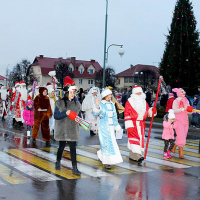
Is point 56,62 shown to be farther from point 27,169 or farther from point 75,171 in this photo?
point 75,171

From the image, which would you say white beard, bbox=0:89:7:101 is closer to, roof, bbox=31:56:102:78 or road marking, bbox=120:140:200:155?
road marking, bbox=120:140:200:155

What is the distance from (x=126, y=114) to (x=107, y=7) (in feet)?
56.5

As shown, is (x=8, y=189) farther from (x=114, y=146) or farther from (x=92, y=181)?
(x=114, y=146)

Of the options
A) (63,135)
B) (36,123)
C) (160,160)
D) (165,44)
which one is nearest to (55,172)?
(63,135)

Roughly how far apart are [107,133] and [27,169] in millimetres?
1895

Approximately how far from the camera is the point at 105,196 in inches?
222

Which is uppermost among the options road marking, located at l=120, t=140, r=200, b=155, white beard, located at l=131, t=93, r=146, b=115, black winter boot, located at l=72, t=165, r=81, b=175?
white beard, located at l=131, t=93, r=146, b=115

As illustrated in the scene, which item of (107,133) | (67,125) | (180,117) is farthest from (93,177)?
(180,117)

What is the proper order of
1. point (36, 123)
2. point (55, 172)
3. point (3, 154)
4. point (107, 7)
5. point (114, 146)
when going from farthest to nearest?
point (107, 7) < point (36, 123) < point (3, 154) < point (114, 146) < point (55, 172)

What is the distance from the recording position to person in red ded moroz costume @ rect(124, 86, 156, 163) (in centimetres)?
851

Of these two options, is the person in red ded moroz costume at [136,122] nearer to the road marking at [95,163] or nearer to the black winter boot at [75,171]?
the road marking at [95,163]

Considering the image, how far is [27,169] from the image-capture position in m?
7.41

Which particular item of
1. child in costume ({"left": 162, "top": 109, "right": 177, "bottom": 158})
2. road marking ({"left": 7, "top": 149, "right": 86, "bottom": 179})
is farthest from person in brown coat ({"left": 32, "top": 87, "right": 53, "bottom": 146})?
child in costume ({"left": 162, "top": 109, "right": 177, "bottom": 158})

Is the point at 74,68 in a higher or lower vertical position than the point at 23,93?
higher
